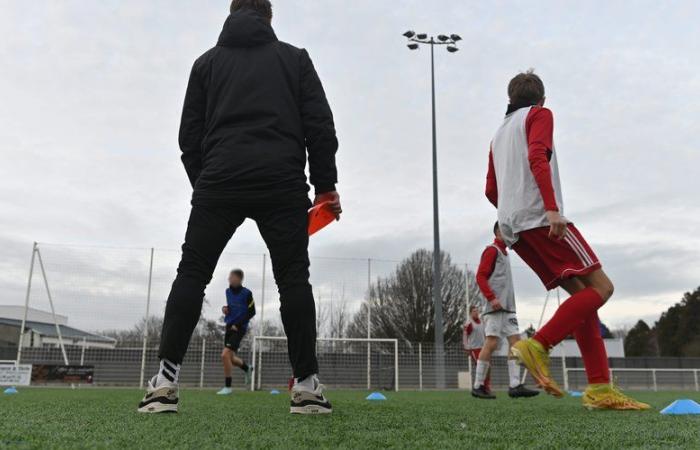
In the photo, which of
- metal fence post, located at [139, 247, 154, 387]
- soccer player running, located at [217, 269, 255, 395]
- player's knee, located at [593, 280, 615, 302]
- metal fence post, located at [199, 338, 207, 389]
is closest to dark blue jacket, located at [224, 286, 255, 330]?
soccer player running, located at [217, 269, 255, 395]

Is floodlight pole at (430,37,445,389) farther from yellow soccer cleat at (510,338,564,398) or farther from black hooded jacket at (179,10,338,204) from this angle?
black hooded jacket at (179,10,338,204)

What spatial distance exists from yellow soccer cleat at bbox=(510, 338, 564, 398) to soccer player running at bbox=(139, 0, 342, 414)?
3.84ft

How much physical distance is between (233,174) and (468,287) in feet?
54.0

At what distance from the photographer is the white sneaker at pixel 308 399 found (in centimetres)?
284

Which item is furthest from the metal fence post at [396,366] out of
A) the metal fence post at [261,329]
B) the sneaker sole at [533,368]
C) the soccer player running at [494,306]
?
the sneaker sole at [533,368]

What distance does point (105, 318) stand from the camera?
47.0 ft

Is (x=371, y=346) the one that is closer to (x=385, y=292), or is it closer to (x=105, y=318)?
(x=385, y=292)

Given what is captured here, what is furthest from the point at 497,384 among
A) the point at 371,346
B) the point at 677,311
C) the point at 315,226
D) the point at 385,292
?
the point at 677,311

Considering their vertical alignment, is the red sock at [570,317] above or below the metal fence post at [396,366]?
above

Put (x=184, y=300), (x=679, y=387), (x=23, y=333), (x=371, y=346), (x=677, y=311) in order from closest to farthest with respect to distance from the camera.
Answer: (x=184, y=300) < (x=23, y=333) < (x=371, y=346) < (x=679, y=387) < (x=677, y=311)

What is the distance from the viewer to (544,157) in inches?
135

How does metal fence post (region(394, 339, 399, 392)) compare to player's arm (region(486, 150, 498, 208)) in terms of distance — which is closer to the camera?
player's arm (region(486, 150, 498, 208))

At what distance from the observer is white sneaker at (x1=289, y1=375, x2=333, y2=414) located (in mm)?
2840

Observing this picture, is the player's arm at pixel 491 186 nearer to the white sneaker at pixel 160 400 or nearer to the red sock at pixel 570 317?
the red sock at pixel 570 317
